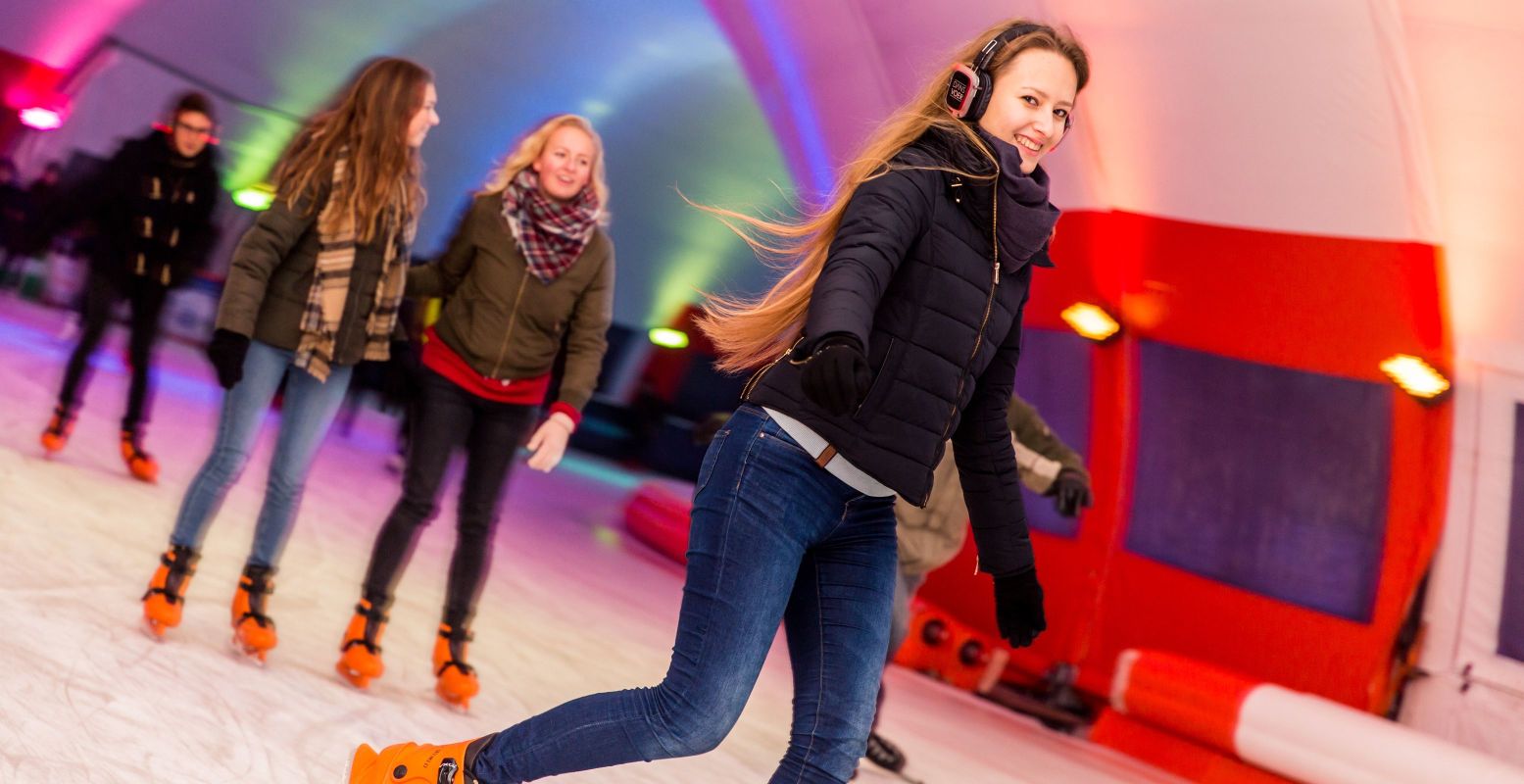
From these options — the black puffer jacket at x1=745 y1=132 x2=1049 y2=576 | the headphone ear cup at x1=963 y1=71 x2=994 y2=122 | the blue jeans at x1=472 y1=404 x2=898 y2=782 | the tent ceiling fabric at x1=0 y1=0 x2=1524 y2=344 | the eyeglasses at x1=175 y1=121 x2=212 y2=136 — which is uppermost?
the tent ceiling fabric at x1=0 y1=0 x2=1524 y2=344

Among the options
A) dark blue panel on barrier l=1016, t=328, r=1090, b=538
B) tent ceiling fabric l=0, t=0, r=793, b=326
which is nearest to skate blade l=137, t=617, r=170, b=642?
dark blue panel on barrier l=1016, t=328, r=1090, b=538

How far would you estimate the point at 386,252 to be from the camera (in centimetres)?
333

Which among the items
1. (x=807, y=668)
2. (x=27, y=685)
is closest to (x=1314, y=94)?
(x=807, y=668)

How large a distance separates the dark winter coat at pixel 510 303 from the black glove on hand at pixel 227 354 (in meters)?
0.50

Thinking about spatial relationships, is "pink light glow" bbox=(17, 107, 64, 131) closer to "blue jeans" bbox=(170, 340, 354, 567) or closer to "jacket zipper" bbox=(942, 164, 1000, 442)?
"blue jeans" bbox=(170, 340, 354, 567)

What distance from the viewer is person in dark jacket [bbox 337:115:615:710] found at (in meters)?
3.32

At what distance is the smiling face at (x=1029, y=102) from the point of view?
6.65 feet

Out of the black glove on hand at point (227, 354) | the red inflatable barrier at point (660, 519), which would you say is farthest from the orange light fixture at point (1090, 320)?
the black glove on hand at point (227, 354)

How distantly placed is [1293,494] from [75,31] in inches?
323

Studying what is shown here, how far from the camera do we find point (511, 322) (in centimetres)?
338

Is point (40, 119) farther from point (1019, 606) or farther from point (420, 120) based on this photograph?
point (1019, 606)

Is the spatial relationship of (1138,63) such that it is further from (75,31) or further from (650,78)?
(75,31)

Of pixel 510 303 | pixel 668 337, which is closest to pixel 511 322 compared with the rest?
pixel 510 303

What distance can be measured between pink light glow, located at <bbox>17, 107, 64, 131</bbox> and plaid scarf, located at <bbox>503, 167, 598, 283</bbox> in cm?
757
